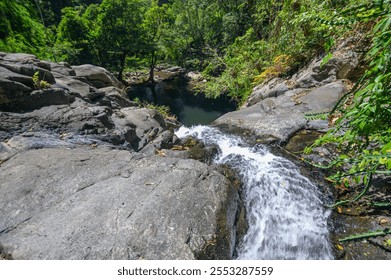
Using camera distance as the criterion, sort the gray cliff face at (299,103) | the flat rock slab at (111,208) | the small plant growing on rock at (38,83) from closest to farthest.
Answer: the flat rock slab at (111,208)
the small plant growing on rock at (38,83)
the gray cliff face at (299,103)

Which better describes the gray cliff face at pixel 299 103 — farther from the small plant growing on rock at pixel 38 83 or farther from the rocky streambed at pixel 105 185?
the small plant growing on rock at pixel 38 83

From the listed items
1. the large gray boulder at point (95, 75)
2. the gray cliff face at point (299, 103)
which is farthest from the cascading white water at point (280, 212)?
the large gray boulder at point (95, 75)

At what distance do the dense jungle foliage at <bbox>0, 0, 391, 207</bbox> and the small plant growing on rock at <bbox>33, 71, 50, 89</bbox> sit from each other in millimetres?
4763

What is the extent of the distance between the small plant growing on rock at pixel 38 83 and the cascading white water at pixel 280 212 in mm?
5522

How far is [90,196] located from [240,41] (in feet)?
46.3

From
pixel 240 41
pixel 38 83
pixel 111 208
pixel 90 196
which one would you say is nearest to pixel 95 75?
pixel 38 83

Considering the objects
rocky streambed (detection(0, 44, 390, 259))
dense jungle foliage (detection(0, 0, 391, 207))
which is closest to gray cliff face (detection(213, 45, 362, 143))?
rocky streambed (detection(0, 44, 390, 259))

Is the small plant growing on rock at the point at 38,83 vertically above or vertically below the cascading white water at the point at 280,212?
above

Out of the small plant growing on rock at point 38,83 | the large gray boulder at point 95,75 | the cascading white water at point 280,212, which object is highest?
the small plant growing on rock at point 38,83

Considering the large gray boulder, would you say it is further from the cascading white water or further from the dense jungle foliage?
the cascading white water

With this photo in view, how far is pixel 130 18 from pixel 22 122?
1895 cm

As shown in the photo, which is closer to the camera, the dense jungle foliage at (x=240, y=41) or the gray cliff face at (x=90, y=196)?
the dense jungle foliage at (x=240, y=41)

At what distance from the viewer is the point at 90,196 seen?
3135 millimetres

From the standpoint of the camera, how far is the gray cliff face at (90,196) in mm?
2523
